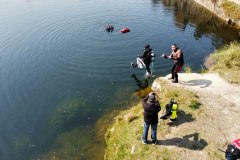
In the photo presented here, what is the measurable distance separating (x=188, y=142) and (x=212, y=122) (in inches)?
88.0

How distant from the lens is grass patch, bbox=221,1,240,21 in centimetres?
3588

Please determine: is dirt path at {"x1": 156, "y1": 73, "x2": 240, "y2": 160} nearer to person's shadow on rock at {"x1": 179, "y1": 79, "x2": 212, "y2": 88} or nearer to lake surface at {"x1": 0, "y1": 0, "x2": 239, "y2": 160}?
person's shadow on rock at {"x1": 179, "y1": 79, "x2": 212, "y2": 88}

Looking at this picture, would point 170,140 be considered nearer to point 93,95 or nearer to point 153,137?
point 153,137

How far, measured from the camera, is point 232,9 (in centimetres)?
3662

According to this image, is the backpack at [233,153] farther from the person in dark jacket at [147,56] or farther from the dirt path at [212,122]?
the person in dark jacket at [147,56]

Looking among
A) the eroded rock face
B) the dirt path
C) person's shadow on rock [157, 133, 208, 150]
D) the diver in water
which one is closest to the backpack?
the dirt path

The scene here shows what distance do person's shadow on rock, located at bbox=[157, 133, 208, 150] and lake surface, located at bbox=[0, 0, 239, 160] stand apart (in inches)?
179

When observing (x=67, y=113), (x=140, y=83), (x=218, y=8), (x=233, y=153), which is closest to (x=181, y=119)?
(x=233, y=153)

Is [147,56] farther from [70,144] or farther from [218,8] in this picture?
[218,8]

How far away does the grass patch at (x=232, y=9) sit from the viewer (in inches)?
1412

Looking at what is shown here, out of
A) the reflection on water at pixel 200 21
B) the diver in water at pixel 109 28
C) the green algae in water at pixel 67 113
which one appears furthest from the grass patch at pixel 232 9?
the green algae in water at pixel 67 113

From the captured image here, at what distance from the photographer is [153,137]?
13.6m

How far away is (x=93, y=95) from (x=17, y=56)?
12.1 meters

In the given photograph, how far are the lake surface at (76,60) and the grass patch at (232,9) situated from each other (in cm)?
172
